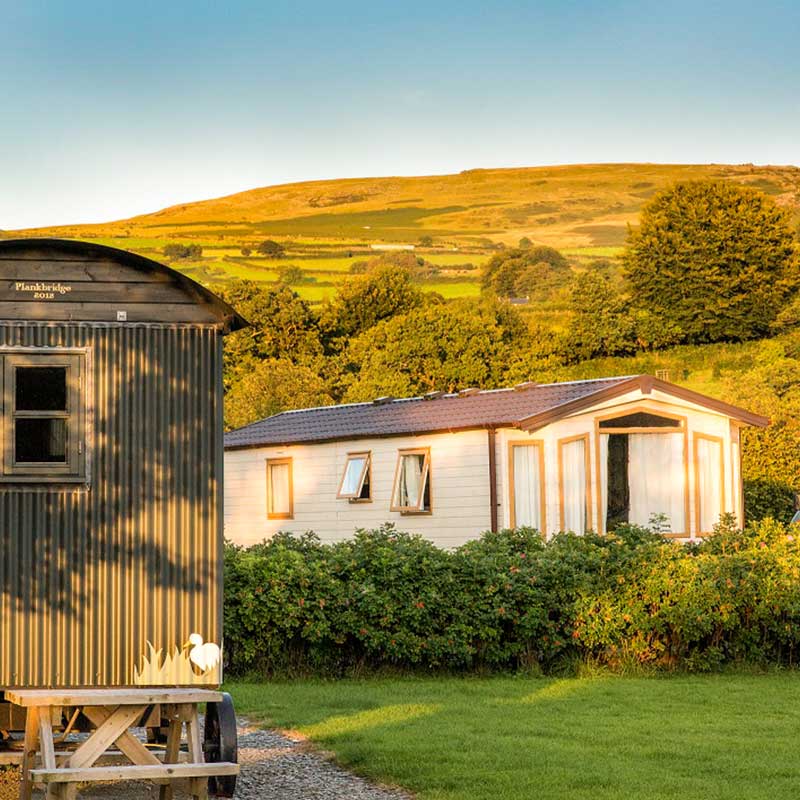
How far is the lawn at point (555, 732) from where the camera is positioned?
10070mm

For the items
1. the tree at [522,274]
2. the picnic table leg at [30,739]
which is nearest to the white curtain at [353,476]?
the picnic table leg at [30,739]

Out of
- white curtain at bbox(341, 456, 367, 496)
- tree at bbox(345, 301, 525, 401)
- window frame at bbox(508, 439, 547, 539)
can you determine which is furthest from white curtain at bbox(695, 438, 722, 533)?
tree at bbox(345, 301, 525, 401)

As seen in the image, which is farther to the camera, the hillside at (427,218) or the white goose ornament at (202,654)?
the hillside at (427,218)

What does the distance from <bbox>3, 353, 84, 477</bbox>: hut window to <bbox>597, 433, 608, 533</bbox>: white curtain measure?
14.9 m

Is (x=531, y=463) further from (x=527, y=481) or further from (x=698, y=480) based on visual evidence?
(x=698, y=480)

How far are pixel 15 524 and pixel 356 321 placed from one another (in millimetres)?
52671

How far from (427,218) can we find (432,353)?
6163 centimetres

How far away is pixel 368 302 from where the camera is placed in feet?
207

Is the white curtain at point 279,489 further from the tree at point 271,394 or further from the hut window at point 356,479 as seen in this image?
the tree at point 271,394

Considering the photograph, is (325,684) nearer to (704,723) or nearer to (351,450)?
(704,723)

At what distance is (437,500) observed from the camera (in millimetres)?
24141

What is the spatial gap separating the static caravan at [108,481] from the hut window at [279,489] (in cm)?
1692

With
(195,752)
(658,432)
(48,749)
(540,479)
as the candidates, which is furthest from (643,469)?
(48,749)

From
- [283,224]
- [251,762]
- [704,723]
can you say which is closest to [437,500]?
[704,723]
